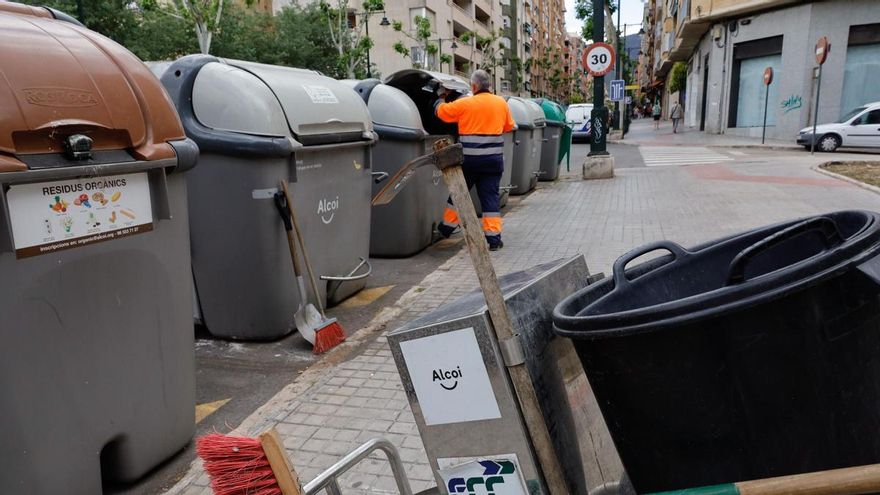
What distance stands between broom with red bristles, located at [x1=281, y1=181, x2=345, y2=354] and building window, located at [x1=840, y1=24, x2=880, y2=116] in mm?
24258

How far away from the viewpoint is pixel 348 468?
5.51 ft

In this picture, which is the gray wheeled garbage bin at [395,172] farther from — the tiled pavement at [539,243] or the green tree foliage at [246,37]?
the green tree foliage at [246,37]

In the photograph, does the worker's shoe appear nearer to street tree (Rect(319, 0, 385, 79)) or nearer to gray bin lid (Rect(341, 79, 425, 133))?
gray bin lid (Rect(341, 79, 425, 133))

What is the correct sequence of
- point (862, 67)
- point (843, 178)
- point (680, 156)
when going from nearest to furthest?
point (843, 178)
point (680, 156)
point (862, 67)

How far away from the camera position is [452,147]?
1.63 meters

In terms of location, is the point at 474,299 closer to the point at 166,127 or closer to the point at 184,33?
the point at 166,127

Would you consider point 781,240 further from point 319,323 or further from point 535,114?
point 535,114

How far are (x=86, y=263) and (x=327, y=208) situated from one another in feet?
7.93

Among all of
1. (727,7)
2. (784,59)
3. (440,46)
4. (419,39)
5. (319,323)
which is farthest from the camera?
(440,46)

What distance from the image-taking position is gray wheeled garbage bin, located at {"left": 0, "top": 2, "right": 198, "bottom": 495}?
83.6 inches

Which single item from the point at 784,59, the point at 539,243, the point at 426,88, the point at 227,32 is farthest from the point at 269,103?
the point at 227,32

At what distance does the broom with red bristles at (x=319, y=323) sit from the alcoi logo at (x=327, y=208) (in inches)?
13.6

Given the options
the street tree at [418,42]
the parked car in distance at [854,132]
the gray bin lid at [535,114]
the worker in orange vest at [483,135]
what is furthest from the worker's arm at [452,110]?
the street tree at [418,42]

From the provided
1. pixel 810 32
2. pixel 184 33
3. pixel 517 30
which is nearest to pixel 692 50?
pixel 810 32
